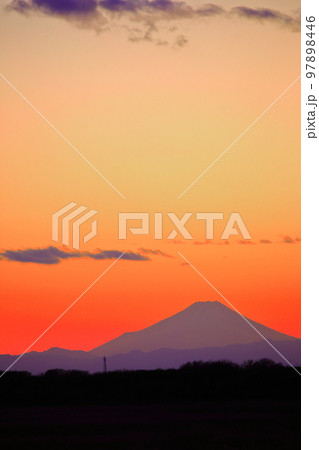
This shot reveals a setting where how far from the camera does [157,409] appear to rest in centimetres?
3731

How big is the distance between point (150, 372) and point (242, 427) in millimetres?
23346

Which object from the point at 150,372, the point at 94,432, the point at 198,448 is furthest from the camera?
the point at 150,372

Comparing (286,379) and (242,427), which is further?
(286,379)

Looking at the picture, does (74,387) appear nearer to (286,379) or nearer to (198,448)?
(286,379)

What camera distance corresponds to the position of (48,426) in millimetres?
27625

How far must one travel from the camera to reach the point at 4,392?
42531 mm

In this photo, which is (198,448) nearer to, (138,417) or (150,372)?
(138,417)

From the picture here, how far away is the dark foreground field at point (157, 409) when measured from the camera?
22.6 metres

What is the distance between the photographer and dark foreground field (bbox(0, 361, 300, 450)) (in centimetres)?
2256
